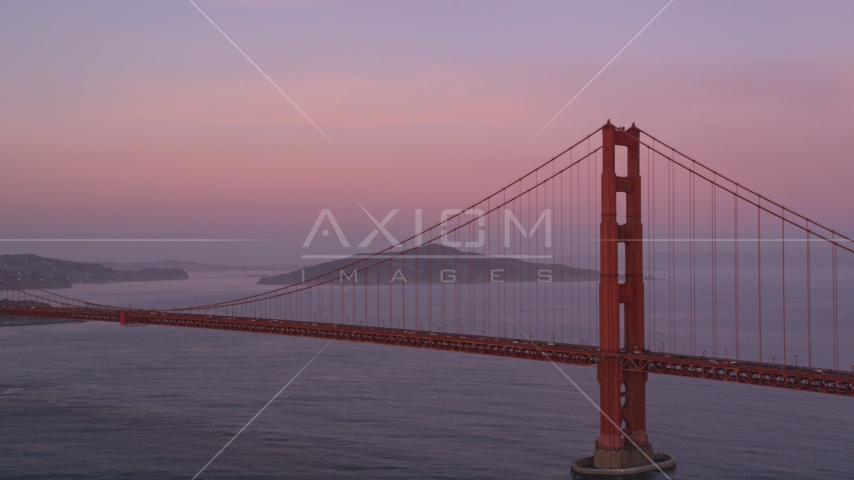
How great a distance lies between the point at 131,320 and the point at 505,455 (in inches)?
1086

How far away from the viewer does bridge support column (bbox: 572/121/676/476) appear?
24.8 m

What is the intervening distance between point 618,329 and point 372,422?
13342mm

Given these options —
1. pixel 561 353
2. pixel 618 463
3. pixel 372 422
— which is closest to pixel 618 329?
pixel 561 353

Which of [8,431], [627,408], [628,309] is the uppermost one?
[628,309]

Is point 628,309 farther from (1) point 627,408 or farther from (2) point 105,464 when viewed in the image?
(2) point 105,464

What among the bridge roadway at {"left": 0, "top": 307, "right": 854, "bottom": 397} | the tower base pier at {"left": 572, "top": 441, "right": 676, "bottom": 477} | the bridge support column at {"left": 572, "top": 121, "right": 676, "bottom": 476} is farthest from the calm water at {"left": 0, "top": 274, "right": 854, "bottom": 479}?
the bridge roadway at {"left": 0, "top": 307, "right": 854, "bottom": 397}

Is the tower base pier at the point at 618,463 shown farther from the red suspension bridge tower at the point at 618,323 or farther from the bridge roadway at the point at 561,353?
the bridge roadway at the point at 561,353

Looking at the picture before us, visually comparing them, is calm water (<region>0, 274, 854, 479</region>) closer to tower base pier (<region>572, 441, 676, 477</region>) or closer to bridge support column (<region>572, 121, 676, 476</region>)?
tower base pier (<region>572, 441, 676, 477</region>)

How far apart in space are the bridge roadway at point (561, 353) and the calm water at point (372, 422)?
11.1 ft

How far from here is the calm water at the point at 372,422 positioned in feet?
89.8

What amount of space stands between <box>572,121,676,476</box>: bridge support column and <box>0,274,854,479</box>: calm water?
1742 millimetres

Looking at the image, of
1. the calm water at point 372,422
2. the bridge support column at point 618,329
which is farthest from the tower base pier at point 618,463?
the calm water at point 372,422

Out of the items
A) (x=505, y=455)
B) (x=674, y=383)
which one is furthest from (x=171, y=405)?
(x=674, y=383)

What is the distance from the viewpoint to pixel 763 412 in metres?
37.8
